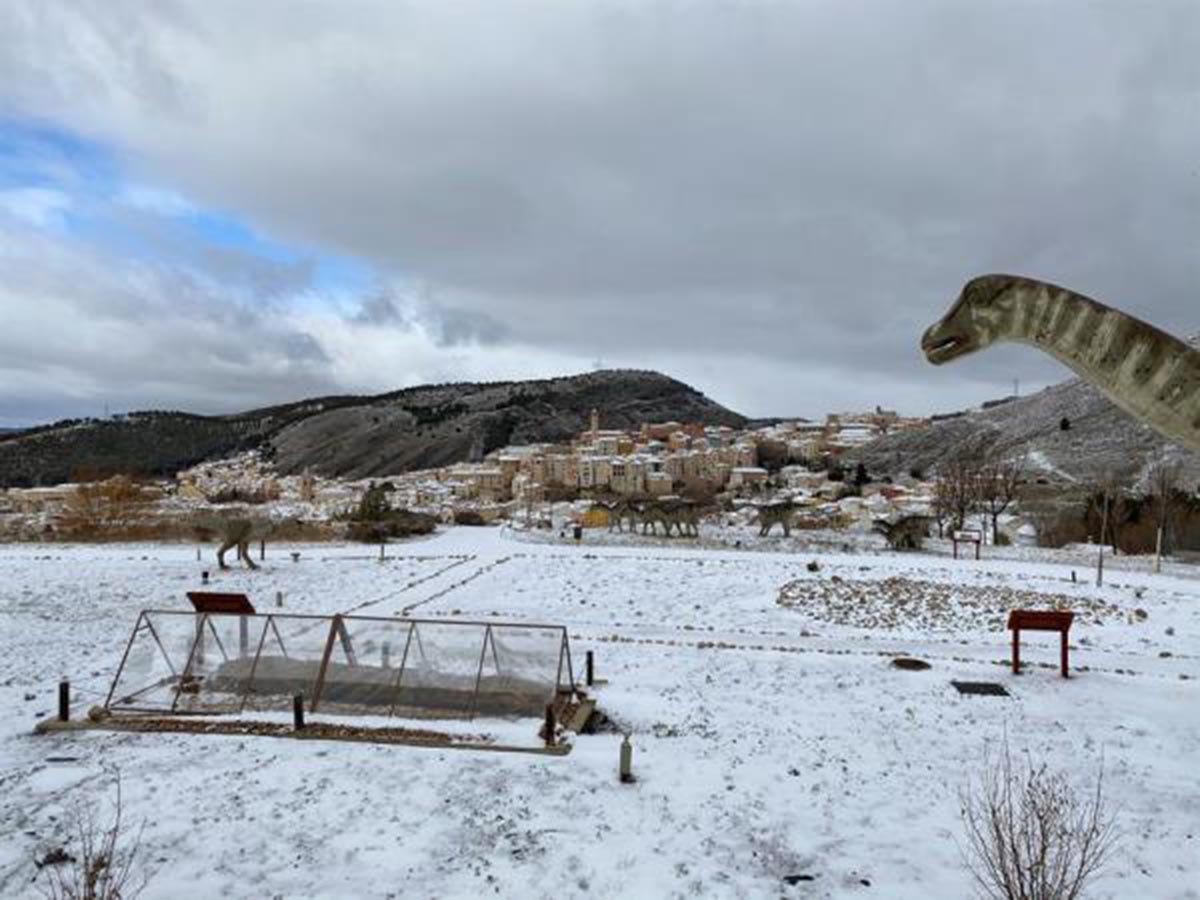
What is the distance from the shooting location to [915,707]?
1217 centimetres

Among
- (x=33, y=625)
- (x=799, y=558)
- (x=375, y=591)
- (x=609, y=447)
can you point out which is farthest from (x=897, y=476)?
(x=33, y=625)

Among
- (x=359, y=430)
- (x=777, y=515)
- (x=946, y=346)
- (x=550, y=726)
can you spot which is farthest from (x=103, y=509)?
(x=359, y=430)

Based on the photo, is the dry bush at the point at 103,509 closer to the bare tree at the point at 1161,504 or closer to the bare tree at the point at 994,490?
the bare tree at the point at 994,490

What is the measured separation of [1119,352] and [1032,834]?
3.28m

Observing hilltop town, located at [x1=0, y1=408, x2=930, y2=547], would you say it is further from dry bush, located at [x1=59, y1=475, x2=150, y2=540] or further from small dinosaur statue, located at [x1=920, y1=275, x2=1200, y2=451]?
small dinosaur statue, located at [x1=920, y1=275, x2=1200, y2=451]

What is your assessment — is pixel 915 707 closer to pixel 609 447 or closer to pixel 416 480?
pixel 416 480

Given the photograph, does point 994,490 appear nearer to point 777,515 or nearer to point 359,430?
point 777,515

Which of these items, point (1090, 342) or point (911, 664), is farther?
point (911, 664)

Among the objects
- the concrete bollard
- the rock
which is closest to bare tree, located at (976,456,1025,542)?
the rock

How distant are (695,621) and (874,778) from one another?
9.39 m

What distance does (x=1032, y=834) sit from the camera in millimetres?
5879

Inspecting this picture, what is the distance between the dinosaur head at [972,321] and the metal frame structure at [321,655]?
7.29 m

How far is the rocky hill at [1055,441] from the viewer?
6122 cm

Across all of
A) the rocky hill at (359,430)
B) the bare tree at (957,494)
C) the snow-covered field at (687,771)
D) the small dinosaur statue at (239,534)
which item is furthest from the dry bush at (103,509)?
the rocky hill at (359,430)
